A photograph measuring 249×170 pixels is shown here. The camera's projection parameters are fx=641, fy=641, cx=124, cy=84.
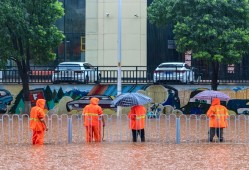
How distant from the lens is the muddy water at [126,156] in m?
14.7

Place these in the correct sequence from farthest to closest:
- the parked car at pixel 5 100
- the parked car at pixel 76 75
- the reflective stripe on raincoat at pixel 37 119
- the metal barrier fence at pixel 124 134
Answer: the parked car at pixel 76 75 < the parked car at pixel 5 100 < the metal barrier fence at pixel 124 134 < the reflective stripe on raincoat at pixel 37 119

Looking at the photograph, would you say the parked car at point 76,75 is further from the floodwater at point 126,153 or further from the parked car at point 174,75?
the floodwater at point 126,153

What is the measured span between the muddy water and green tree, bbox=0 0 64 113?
12330 millimetres

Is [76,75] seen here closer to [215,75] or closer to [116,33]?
[215,75]

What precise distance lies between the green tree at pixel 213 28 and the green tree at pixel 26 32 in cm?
610

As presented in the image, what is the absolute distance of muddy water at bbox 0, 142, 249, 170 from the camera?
1469 cm

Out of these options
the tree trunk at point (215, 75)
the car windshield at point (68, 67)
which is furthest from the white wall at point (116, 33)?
the tree trunk at point (215, 75)

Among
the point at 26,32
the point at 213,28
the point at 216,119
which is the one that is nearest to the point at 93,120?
the point at 216,119

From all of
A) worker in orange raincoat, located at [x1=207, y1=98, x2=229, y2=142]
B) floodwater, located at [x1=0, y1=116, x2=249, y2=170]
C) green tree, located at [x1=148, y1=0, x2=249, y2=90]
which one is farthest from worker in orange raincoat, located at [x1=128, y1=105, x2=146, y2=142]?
green tree, located at [x1=148, y1=0, x2=249, y2=90]

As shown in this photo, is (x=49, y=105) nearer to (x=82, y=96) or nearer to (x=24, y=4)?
(x=82, y=96)

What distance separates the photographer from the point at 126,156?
16.2 metres

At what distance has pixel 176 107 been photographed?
3425 cm

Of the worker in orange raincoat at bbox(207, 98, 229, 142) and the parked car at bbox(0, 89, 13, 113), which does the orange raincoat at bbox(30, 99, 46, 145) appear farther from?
the parked car at bbox(0, 89, 13, 113)

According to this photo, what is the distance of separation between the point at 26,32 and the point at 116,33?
41.1 feet
